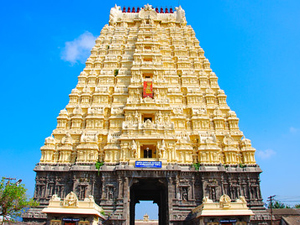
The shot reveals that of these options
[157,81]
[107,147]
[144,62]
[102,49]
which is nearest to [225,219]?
[107,147]

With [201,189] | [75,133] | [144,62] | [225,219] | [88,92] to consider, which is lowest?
[225,219]

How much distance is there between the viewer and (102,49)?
43.0 m

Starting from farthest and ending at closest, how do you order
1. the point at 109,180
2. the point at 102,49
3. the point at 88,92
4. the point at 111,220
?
the point at 102,49
the point at 88,92
the point at 109,180
the point at 111,220

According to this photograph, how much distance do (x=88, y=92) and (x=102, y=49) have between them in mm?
9226

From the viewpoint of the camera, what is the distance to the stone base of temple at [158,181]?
28312 mm

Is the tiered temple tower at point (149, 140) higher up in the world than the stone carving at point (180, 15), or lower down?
lower down

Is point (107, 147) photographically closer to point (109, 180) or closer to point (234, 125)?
point (109, 180)

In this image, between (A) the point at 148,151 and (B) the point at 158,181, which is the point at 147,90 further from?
(B) the point at 158,181

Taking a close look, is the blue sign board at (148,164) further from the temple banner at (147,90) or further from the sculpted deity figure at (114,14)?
the sculpted deity figure at (114,14)

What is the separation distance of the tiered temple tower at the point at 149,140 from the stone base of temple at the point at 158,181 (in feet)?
0.34

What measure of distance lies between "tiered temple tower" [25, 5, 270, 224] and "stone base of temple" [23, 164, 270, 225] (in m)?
0.11

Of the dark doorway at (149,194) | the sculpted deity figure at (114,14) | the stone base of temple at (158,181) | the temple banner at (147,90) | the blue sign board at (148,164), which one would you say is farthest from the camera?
the sculpted deity figure at (114,14)

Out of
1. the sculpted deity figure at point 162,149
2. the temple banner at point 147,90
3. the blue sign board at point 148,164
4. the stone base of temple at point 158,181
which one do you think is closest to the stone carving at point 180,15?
the temple banner at point 147,90

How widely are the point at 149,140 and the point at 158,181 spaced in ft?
15.1
